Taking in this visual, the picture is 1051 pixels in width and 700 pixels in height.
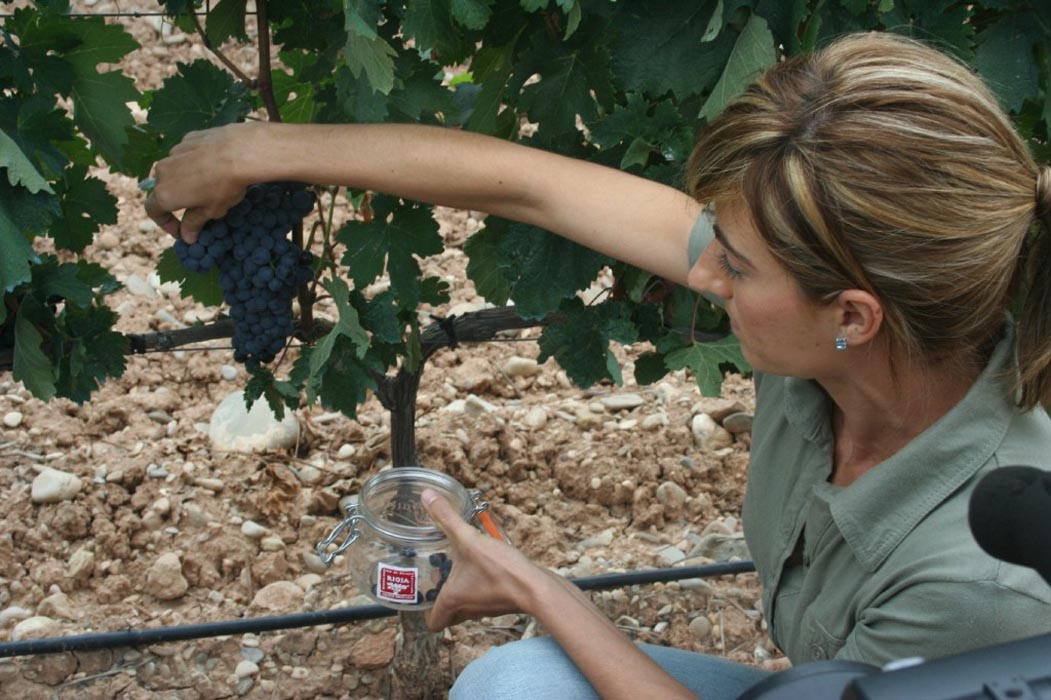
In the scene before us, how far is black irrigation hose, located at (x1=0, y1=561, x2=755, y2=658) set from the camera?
8.04 feet

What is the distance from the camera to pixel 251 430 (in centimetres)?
310

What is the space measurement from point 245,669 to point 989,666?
2.03 m

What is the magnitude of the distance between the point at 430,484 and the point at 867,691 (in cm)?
122

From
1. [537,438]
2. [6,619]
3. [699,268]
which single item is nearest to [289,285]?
[699,268]

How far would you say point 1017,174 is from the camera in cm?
137

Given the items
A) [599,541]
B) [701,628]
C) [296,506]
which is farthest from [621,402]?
[296,506]

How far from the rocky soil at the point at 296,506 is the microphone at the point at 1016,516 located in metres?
1.59

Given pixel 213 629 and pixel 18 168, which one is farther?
pixel 213 629

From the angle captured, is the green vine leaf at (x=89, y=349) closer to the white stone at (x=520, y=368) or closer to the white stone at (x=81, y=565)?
the white stone at (x=81, y=565)

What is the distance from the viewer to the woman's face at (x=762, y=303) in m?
1.41

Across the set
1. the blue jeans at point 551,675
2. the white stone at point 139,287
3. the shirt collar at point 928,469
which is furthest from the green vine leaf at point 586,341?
the white stone at point 139,287

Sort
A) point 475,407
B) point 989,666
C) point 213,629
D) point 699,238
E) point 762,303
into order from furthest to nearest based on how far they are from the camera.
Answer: point 475,407, point 213,629, point 699,238, point 762,303, point 989,666

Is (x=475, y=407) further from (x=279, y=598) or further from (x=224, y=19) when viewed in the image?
(x=224, y=19)

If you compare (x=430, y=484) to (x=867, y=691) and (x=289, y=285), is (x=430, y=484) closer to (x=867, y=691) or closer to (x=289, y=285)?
(x=289, y=285)
